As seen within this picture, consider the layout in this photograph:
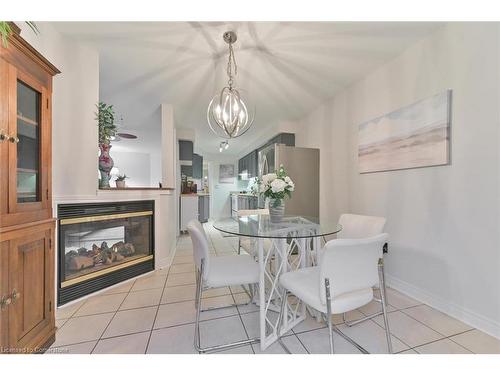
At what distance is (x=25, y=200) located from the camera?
1225 mm

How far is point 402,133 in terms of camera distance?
210 cm

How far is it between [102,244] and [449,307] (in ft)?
10.8

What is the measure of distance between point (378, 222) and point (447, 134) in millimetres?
931

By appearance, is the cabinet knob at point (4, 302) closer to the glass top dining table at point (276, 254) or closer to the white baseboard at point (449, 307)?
the glass top dining table at point (276, 254)

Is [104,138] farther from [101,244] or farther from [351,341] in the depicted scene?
[351,341]

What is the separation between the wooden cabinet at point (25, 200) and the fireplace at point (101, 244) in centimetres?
60

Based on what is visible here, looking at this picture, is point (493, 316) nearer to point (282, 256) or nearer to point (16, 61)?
point (282, 256)

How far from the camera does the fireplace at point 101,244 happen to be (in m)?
1.92

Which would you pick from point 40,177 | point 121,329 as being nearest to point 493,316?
point 121,329

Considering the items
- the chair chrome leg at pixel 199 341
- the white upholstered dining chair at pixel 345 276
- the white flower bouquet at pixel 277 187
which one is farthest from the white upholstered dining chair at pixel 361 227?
the chair chrome leg at pixel 199 341

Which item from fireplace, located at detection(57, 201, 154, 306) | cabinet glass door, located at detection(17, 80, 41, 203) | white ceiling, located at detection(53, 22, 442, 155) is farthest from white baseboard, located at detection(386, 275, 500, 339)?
cabinet glass door, located at detection(17, 80, 41, 203)

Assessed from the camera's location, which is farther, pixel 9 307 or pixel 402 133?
Answer: pixel 402 133

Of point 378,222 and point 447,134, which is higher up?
point 447,134
